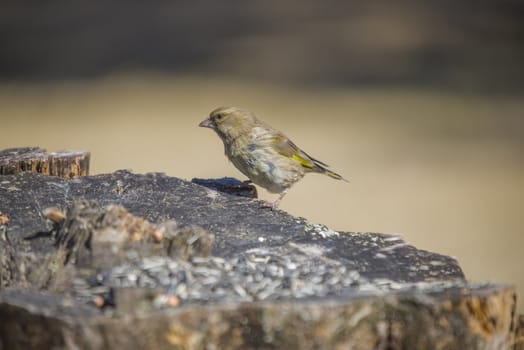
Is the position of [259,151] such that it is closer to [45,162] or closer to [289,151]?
[289,151]

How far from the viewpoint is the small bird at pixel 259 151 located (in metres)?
7.45

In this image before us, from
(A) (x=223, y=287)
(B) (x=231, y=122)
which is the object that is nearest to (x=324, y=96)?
(B) (x=231, y=122)

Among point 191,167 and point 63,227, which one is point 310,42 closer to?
point 191,167

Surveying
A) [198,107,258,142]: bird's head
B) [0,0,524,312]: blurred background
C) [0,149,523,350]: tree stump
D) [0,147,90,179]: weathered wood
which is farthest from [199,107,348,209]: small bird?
[0,0,524,312]: blurred background

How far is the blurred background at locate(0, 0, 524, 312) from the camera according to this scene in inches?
452

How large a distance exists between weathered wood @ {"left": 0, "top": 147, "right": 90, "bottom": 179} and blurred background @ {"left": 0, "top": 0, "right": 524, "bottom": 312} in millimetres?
4235

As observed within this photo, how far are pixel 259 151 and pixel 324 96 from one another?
8887 mm

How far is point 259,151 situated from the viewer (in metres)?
7.47

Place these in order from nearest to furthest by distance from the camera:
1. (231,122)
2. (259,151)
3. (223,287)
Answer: (223,287)
(259,151)
(231,122)

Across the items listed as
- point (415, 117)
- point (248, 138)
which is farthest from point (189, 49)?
point (248, 138)

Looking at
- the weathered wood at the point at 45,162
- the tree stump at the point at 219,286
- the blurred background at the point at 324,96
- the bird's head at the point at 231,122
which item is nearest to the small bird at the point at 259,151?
the bird's head at the point at 231,122

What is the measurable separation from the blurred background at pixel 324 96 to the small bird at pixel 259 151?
2.38m

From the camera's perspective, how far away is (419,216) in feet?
36.2

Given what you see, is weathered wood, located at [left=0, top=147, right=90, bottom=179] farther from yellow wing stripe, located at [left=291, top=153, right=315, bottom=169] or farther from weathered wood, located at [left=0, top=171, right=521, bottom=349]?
yellow wing stripe, located at [left=291, top=153, right=315, bottom=169]
